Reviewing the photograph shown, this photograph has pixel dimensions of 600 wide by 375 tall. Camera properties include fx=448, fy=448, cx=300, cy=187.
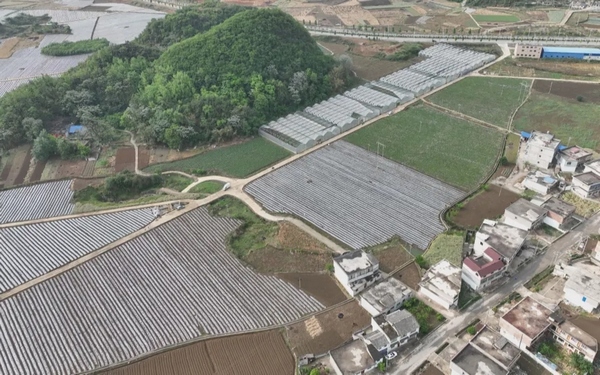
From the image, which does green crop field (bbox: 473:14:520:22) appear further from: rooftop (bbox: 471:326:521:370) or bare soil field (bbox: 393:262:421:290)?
rooftop (bbox: 471:326:521:370)

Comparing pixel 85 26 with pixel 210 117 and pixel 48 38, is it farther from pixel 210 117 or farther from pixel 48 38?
pixel 210 117

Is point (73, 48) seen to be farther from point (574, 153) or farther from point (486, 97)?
point (574, 153)

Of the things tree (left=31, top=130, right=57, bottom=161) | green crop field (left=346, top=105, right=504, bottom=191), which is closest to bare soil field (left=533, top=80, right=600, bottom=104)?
green crop field (left=346, top=105, right=504, bottom=191)

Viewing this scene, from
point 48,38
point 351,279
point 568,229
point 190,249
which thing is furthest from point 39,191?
point 48,38

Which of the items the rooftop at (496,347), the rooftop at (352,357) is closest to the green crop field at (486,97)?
the rooftop at (496,347)

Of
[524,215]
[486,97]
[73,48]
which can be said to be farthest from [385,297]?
[73,48]

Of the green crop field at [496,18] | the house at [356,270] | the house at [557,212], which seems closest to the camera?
the house at [356,270]

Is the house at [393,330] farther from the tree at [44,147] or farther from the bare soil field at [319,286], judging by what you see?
the tree at [44,147]
